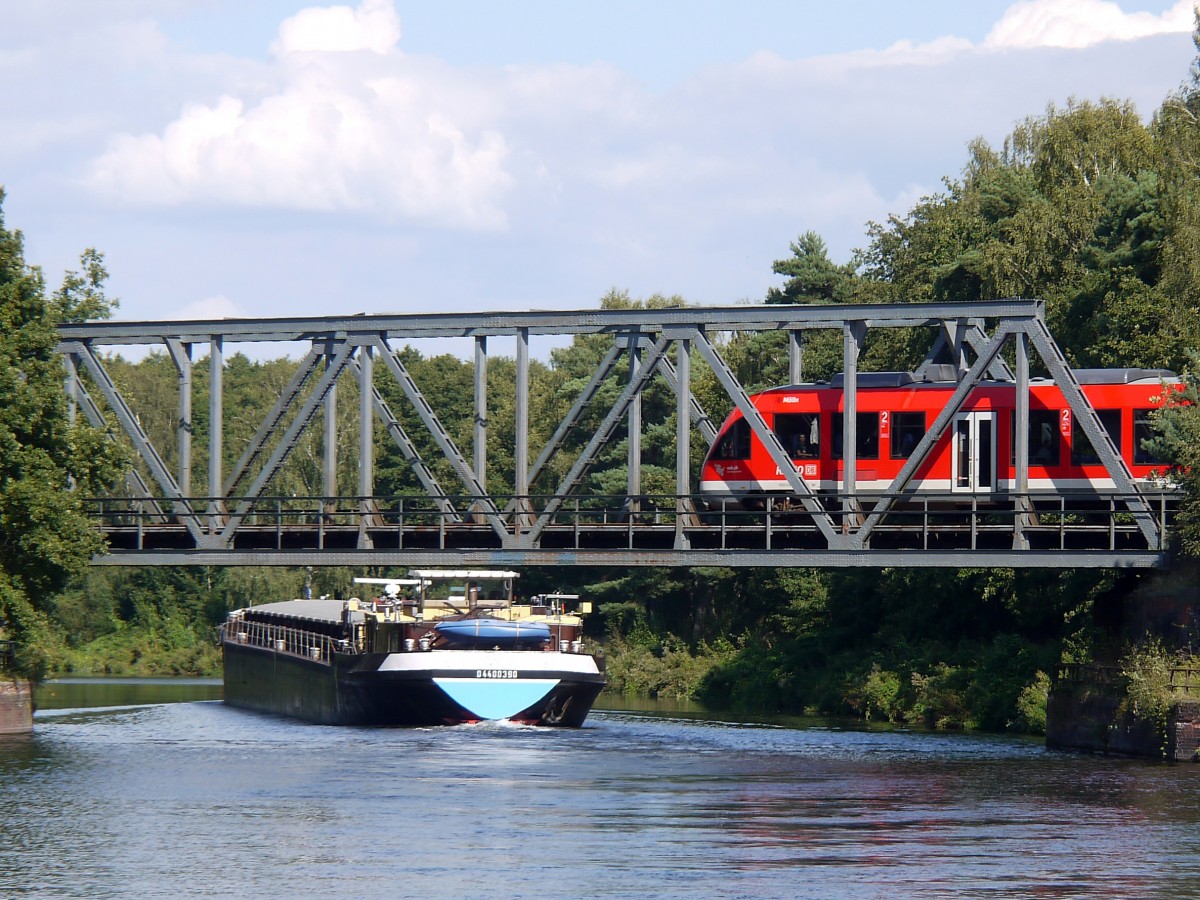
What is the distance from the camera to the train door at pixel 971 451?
163 ft

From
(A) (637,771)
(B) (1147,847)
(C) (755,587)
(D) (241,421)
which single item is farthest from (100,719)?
(D) (241,421)

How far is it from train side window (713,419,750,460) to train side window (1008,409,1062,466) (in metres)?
6.89

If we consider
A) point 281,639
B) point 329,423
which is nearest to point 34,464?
point 329,423

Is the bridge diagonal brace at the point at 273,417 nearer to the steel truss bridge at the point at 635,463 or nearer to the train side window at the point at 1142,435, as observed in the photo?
the steel truss bridge at the point at 635,463

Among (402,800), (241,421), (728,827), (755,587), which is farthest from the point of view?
(241,421)

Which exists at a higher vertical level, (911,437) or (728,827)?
(911,437)

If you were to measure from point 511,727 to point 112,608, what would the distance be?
69.3 m

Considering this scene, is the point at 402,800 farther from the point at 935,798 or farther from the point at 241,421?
the point at 241,421

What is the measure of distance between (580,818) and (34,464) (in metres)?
20.1

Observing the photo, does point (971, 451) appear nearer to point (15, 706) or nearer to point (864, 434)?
point (864, 434)

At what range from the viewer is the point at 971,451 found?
4978 centimetres

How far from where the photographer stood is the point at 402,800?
35.8m

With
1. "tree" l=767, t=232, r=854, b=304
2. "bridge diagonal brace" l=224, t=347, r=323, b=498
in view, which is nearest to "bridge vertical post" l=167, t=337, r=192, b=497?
"bridge diagonal brace" l=224, t=347, r=323, b=498

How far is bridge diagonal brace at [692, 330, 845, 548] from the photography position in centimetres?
4612
